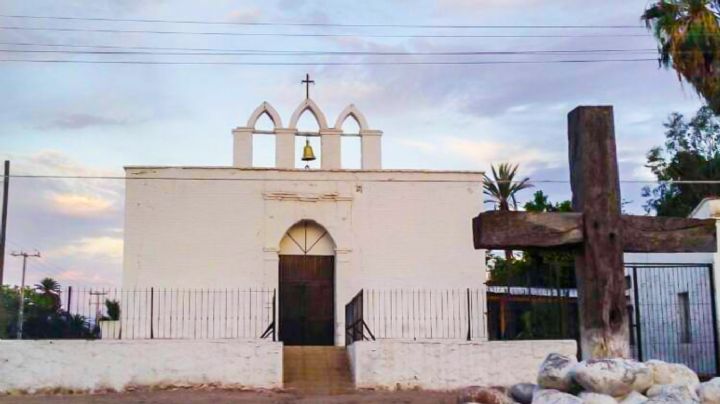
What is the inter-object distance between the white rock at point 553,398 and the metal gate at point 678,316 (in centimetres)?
1153

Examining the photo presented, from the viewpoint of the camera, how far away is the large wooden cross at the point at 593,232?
761cm

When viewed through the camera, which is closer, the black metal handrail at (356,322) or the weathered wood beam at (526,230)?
the weathered wood beam at (526,230)

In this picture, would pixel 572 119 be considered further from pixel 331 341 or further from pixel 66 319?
pixel 331 341

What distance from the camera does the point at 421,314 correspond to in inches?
859

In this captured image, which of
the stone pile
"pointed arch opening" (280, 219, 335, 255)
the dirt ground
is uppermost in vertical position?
"pointed arch opening" (280, 219, 335, 255)

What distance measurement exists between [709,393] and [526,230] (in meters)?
1.98

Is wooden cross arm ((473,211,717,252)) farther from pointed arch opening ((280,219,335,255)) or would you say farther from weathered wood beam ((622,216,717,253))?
pointed arch opening ((280,219,335,255))

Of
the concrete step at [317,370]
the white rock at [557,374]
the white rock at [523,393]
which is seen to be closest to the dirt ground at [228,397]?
the concrete step at [317,370]

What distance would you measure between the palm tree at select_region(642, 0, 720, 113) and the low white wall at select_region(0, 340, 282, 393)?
39.6ft

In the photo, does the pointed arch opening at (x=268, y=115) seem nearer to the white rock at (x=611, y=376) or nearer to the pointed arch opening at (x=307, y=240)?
the pointed arch opening at (x=307, y=240)

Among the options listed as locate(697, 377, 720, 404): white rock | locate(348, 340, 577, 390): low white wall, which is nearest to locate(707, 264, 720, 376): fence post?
locate(348, 340, 577, 390): low white wall

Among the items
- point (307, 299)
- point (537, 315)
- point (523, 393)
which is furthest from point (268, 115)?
point (523, 393)

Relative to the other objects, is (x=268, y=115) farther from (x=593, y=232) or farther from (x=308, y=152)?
(x=593, y=232)

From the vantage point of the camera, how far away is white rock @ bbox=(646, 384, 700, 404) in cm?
733
